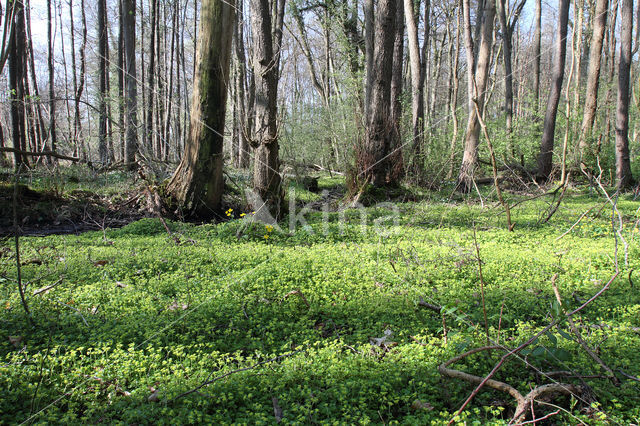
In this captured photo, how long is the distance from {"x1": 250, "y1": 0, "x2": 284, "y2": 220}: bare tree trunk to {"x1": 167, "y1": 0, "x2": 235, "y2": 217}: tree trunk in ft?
2.28

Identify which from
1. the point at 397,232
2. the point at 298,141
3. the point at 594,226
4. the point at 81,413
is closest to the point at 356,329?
the point at 81,413

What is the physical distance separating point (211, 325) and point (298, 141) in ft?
40.7

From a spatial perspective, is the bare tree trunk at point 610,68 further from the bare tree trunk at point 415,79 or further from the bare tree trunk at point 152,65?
the bare tree trunk at point 152,65

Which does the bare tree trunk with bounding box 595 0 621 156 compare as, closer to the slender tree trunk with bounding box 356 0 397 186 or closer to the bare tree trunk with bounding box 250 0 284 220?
the slender tree trunk with bounding box 356 0 397 186

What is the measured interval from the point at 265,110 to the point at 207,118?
1176mm

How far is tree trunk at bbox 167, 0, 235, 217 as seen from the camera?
6270 millimetres

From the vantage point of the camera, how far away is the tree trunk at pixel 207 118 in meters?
6.27

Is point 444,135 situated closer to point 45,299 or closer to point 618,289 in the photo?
point 618,289

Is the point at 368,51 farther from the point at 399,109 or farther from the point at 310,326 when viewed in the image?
the point at 310,326

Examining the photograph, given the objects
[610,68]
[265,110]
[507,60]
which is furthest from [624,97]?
[265,110]

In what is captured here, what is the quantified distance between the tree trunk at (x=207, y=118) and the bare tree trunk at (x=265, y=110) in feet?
2.28

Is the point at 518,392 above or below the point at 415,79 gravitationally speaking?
below

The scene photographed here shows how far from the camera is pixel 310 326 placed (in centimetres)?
289

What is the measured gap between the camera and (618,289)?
10.8 feet
